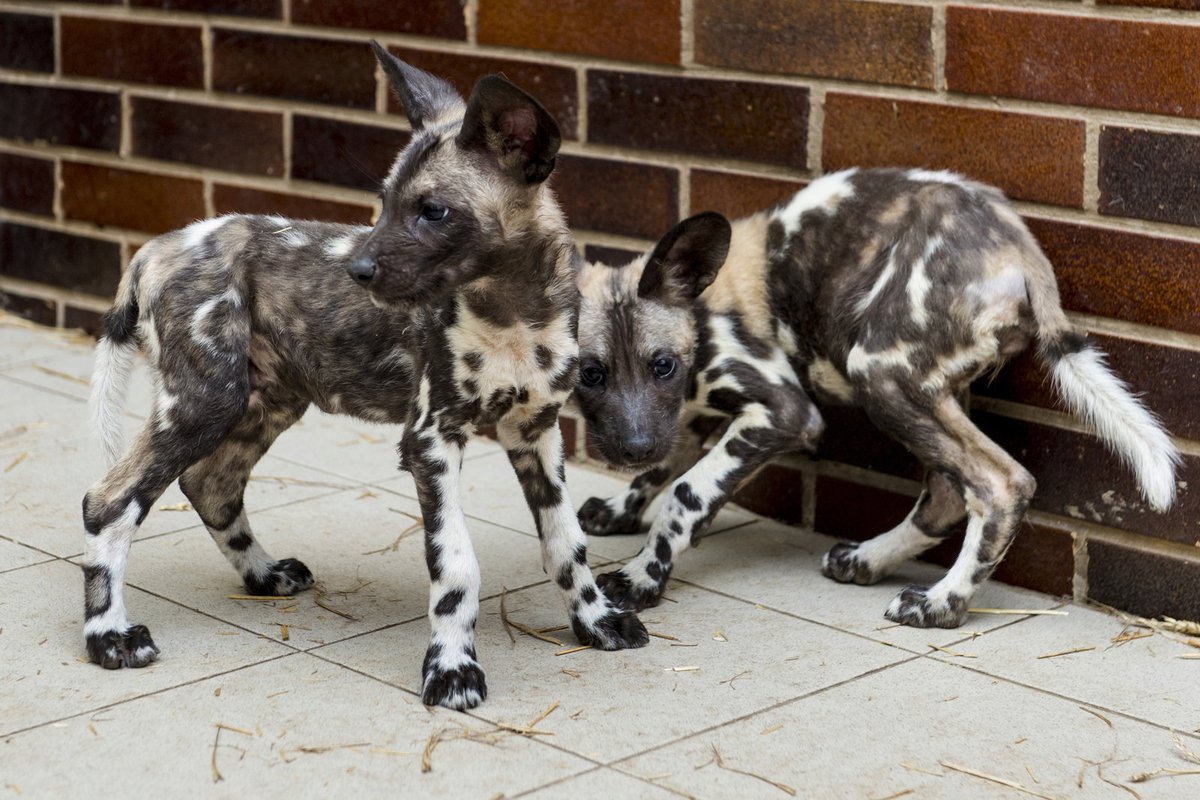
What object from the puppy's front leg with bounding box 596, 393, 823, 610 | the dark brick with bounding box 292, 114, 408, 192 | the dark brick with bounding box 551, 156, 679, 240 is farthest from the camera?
the dark brick with bounding box 292, 114, 408, 192

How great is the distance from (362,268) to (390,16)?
2754 millimetres

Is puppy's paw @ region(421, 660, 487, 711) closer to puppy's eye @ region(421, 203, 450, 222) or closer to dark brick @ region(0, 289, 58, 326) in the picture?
puppy's eye @ region(421, 203, 450, 222)

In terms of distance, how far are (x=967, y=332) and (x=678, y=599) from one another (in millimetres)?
1128

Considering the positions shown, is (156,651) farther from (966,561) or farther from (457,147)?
(966,561)

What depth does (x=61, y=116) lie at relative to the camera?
726 centimetres

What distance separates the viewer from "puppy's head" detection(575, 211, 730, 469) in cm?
453

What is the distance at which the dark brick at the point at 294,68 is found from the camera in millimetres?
6184

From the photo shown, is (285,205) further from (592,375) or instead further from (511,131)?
(511,131)

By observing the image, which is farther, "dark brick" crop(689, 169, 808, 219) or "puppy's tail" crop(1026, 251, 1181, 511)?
"dark brick" crop(689, 169, 808, 219)

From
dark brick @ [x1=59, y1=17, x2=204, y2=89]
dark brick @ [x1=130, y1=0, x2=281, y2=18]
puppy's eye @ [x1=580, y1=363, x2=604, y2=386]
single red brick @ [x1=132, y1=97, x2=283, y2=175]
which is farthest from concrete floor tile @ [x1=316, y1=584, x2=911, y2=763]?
dark brick @ [x1=59, y1=17, x2=204, y2=89]

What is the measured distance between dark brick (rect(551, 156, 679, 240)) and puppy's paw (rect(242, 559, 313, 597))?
1.76m

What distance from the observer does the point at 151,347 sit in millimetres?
4164

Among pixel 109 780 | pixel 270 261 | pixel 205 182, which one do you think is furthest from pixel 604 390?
pixel 205 182

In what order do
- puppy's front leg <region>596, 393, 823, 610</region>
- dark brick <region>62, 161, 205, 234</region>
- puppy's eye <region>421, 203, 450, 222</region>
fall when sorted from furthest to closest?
dark brick <region>62, 161, 205, 234</region>
puppy's front leg <region>596, 393, 823, 610</region>
puppy's eye <region>421, 203, 450, 222</region>
